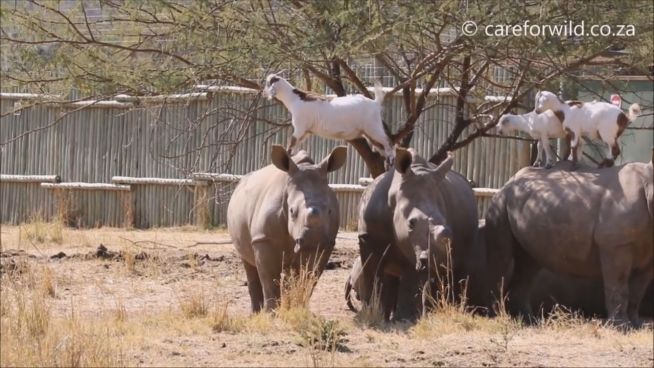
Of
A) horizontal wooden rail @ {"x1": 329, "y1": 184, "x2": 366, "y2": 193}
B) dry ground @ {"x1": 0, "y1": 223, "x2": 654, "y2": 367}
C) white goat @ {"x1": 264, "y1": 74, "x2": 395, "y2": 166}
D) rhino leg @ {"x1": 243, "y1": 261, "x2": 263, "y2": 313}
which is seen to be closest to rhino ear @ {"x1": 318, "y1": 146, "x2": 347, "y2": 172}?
white goat @ {"x1": 264, "y1": 74, "x2": 395, "y2": 166}

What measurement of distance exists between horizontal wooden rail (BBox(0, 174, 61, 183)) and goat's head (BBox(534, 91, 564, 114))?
1173cm

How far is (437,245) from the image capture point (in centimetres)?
990

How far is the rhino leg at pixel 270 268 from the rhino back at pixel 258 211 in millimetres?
97

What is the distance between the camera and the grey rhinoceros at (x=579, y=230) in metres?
10.0

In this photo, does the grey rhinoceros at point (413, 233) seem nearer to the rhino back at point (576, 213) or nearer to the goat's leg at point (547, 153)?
the rhino back at point (576, 213)

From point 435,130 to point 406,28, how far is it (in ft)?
23.1

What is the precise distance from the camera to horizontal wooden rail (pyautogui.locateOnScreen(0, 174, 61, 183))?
21.0 m

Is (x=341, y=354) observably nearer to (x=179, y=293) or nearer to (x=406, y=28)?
(x=406, y=28)

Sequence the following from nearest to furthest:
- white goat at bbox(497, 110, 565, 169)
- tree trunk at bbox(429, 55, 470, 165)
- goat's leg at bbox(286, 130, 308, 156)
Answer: goat's leg at bbox(286, 130, 308, 156) < white goat at bbox(497, 110, 565, 169) < tree trunk at bbox(429, 55, 470, 165)

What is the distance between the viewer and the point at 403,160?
10.3 metres

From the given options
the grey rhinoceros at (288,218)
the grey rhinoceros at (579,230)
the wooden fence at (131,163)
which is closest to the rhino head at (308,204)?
the grey rhinoceros at (288,218)

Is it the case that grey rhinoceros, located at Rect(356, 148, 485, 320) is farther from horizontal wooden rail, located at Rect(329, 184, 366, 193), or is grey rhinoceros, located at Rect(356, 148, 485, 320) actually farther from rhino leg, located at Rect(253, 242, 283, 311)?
horizontal wooden rail, located at Rect(329, 184, 366, 193)

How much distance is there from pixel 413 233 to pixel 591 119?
1.83 meters

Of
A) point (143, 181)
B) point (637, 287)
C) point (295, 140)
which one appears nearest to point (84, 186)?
point (143, 181)
